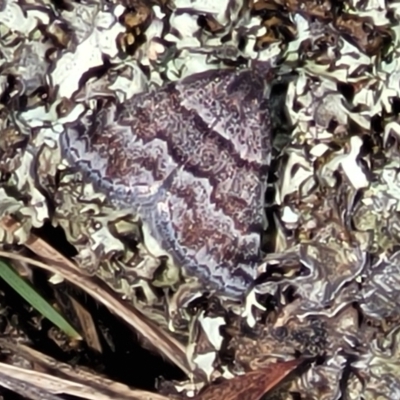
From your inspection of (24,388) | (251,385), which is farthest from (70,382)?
(251,385)

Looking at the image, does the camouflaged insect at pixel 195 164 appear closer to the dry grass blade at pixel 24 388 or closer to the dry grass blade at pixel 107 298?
the dry grass blade at pixel 107 298

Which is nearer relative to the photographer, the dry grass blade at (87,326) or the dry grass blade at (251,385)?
the dry grass blade at (251,385)

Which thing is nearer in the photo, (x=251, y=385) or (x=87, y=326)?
(x=251, y=385)

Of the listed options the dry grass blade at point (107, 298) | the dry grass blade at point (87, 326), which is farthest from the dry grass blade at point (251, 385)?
the dry grass blade at point (87, 326)

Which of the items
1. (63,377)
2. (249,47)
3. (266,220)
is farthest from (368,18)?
(63,377)

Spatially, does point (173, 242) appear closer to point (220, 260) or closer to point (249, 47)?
point (220, 260)

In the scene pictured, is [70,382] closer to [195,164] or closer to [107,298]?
[107,298]
